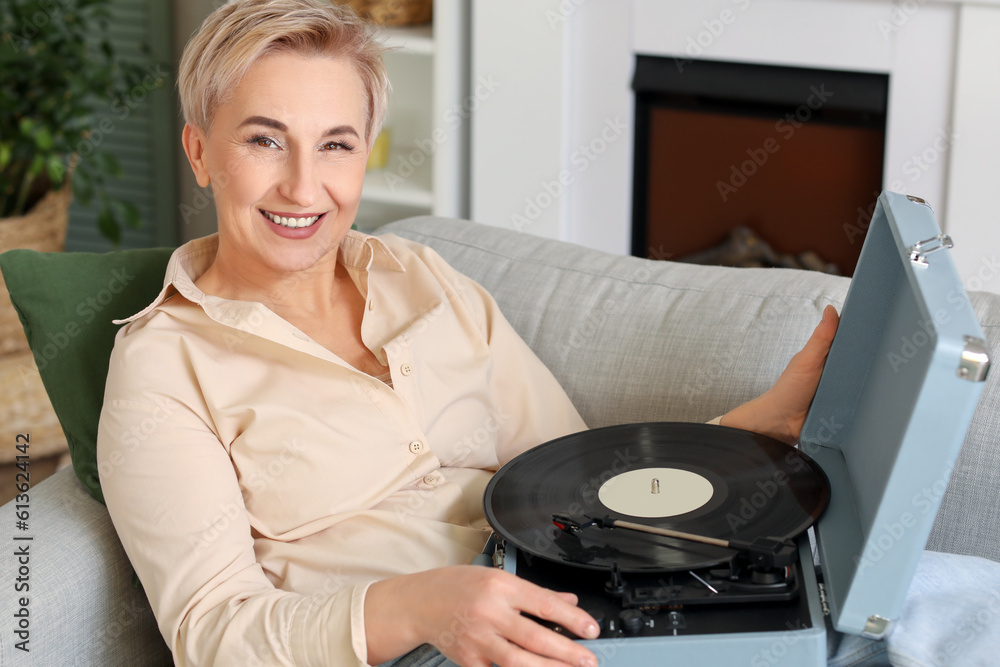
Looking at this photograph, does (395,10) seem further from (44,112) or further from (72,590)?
(72,590)

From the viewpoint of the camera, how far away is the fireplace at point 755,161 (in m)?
2.32

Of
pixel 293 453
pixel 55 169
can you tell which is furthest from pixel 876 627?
pixel 55 169

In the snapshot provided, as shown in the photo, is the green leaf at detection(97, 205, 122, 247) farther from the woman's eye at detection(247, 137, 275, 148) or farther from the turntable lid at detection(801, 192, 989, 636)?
the turntable lid at detection(801, 192, 989, 636)

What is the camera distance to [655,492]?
0.97 metres

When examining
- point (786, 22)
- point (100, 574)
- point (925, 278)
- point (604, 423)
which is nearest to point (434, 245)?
point (604, 423)

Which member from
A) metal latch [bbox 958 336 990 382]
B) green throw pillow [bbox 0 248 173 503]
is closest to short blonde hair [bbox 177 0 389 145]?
green throw pillow [bbox 0 248 173 503]

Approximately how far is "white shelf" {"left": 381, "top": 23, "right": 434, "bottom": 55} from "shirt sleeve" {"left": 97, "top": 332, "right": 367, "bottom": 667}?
5.35ft

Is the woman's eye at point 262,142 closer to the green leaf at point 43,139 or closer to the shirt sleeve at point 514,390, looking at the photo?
the shirt sleeve at point 514,390

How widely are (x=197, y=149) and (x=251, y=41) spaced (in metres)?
0.17

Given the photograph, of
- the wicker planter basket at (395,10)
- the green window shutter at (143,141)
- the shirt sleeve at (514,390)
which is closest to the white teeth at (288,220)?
the shirt sleeve at (514,390)

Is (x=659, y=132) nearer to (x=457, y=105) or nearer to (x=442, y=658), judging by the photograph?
(x=457, y=105)

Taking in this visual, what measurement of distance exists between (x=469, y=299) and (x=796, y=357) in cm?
42

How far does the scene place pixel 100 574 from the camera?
1110 millimetres

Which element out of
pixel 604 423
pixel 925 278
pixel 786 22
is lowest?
pixel 604 423
